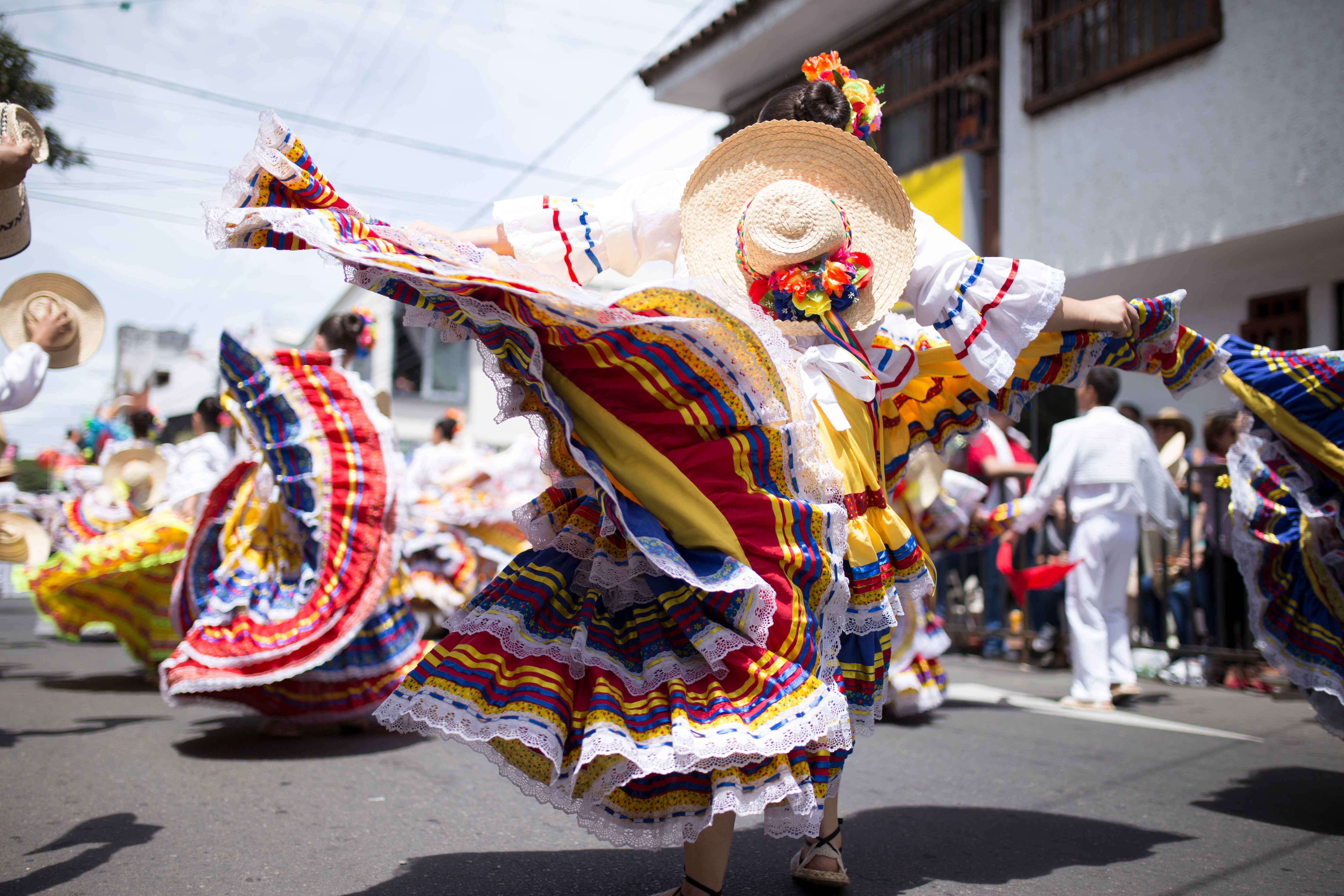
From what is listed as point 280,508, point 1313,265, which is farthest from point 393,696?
point 1313,265

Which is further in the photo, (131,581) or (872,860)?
(131,581)

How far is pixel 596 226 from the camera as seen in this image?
2.39 m

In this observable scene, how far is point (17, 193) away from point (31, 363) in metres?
0.72

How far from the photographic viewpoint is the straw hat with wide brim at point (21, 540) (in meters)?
6.85

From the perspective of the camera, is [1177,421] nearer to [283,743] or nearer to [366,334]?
[366,334]

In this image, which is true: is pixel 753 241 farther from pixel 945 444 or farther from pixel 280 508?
pixel 280 508

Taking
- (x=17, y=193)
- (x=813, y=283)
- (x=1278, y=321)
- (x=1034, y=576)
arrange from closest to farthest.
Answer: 1. (x=813, y=283)
2. (x=17, y=193)
3. (x=1034, y=576)
4. (x=1278, y=321)

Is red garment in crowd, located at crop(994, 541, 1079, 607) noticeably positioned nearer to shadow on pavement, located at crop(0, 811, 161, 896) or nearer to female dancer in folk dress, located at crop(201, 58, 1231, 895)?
female dancer in folk dress, located at crop(201, 58, 1231, 895)

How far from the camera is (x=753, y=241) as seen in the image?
2256mm

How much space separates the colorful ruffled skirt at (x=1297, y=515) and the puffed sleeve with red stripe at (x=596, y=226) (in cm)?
200

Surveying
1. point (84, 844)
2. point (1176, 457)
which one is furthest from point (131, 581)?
point (1176, 457)

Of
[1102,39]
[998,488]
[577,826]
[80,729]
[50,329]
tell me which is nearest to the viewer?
[577,826]

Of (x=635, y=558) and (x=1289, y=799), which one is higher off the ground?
(x=635, y=558)

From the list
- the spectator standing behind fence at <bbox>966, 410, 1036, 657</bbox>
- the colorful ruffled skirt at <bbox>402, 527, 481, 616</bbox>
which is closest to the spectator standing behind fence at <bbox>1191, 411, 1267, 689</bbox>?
the spectator standing behind fence at <bbox>966, 410, 1036, 657</bbox>
